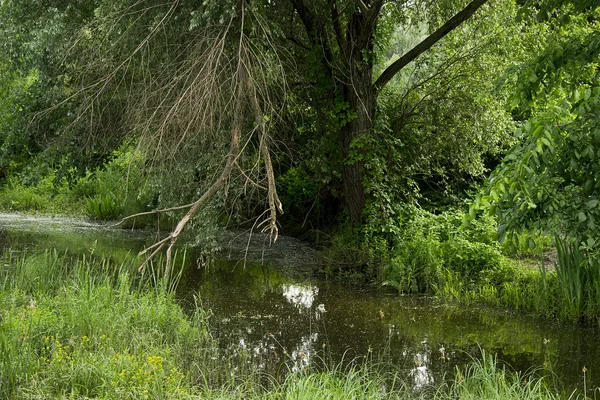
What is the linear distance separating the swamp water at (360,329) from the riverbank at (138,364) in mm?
309

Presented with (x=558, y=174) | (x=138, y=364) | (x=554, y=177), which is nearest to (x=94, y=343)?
(x=138, y=364)

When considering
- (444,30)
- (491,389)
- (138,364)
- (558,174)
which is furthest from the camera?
(444,30)

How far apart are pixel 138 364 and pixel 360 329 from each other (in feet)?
10.1

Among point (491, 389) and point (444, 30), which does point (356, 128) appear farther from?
point (491, 389)

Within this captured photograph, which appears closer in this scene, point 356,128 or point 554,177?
point 554,177

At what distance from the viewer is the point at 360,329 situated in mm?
7770

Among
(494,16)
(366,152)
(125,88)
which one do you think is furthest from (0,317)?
(494,16)

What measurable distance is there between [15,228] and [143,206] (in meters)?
2.62

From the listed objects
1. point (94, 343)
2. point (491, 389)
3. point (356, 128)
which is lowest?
point (94, 343)

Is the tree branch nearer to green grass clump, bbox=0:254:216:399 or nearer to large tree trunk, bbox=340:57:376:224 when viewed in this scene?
large tree trunk, bbox=340:57:376:224

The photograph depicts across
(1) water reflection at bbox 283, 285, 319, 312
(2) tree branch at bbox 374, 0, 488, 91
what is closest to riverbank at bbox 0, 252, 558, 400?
(1) water reflection at bbox 283, 285, 319, 312

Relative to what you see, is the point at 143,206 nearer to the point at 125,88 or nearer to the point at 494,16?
the point at 125,88

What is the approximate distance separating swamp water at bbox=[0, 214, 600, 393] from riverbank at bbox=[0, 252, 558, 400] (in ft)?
1.01

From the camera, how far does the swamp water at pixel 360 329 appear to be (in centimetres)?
667
